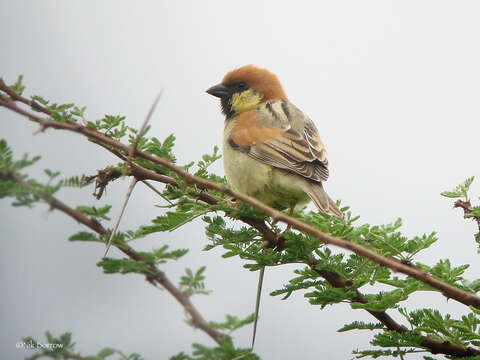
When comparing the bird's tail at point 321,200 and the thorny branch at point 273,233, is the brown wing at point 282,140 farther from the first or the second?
the thorny branch at point 273,233

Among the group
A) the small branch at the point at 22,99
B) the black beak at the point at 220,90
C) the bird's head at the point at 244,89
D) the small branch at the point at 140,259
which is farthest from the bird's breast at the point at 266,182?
the small branch at the point at 140,259

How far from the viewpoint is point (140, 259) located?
1.43 metres

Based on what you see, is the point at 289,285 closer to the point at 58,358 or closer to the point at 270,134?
the point at 58,358

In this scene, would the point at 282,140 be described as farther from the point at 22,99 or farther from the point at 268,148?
the point at 22,99

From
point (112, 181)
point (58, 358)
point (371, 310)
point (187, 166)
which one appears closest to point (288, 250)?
point (371, 310)

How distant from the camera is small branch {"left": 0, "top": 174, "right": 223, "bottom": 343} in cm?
115

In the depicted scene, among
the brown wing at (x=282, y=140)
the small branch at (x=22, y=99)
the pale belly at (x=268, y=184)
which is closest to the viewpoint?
the small branch at (x=22, y=99)

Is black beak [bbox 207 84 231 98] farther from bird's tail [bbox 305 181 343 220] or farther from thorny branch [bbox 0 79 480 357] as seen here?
thorny branch [bbox 0 79 480 357]

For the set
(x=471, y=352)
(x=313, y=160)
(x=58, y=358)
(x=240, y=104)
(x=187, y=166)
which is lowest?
(x=58, y=358)

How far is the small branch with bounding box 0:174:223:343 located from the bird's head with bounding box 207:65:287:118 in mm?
4484

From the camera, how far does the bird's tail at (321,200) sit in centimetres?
352

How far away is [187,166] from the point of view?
121 inches

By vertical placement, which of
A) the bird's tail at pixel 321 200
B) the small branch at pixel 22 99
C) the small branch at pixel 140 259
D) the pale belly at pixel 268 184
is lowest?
the small branch at pixel 140 259

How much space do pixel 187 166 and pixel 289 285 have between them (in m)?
0.89
